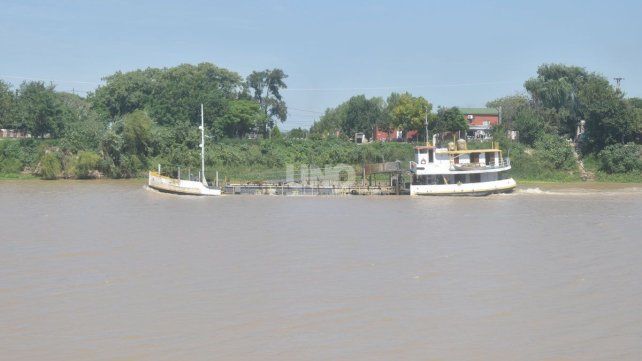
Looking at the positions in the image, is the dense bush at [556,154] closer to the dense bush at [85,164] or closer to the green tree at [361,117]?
the green tree at [361,117]

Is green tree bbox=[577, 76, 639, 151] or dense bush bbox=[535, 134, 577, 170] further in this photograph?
dense bush bbox=[535, 134, 577, 170]

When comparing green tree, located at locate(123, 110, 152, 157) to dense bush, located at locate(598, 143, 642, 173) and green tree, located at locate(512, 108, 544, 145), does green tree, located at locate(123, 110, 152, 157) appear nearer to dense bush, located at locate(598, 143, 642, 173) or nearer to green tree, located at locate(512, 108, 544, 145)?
green tree, located at locate(512, 108, 544, 145)

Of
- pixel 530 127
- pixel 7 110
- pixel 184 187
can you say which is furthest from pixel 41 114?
pixel 530 127

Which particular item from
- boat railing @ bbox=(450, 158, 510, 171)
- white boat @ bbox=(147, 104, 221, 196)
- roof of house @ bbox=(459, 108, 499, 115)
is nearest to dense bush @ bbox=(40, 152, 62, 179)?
white boat @ bbox=(147, 104, 221, 196)

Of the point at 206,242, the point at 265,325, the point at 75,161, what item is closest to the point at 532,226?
the point at 206,242

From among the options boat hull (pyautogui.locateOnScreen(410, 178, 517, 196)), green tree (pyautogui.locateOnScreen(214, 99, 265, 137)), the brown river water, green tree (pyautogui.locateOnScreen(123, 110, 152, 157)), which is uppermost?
green tree (pyautogui.locateOnScreen(214, 99, 265, 137))

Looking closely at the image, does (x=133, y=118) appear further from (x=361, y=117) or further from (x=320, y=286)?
(x=320, y=286)

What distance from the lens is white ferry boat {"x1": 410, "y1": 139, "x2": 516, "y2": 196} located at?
43.0 meters

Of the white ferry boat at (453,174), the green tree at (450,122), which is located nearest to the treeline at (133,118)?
the green tree at (450,122)

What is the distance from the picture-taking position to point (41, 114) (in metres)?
67.6

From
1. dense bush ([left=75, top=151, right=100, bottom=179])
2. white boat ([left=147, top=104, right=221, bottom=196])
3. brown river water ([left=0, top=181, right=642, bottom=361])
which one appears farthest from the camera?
dense bush ([left=75, top=151, right=100, bottom=179])

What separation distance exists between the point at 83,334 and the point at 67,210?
21868 millimetres

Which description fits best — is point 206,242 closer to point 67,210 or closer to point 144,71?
point 67,210

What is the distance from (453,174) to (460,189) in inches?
39.8
